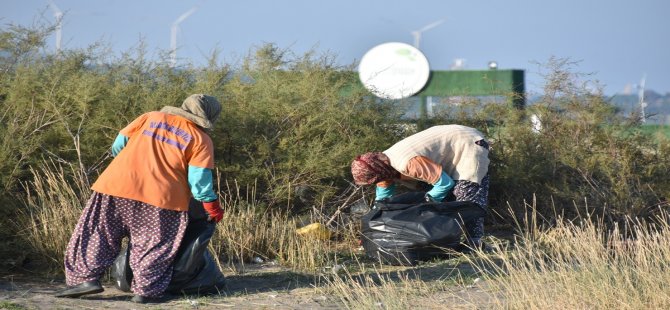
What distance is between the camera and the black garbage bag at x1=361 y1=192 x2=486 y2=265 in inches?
305

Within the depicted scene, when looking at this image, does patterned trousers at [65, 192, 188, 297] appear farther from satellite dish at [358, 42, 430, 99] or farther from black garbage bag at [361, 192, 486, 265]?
satellite dish at [358, 42, 430, 99]

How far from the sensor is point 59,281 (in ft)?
23.4

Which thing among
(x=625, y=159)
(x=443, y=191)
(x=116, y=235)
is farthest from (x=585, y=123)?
(x=116, y=235)

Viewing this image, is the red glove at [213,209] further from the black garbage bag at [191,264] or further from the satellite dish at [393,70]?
the satellite dish at [393,70]

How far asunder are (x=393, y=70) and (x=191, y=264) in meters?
6.81

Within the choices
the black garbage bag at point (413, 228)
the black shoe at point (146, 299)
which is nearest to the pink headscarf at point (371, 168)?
the black garbage bag at point (413, 228)

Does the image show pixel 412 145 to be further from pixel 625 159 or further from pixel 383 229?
pixel 625 159

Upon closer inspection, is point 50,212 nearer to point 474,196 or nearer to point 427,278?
point 427,278

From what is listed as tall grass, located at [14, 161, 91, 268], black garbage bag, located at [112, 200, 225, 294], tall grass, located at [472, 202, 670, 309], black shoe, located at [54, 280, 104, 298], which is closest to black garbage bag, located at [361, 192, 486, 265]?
tall grass, located at [472, 202, 670, 309]

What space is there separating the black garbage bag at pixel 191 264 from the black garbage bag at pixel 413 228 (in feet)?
5.38

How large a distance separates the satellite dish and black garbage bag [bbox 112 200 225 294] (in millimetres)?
3238

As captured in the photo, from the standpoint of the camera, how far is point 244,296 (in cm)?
672

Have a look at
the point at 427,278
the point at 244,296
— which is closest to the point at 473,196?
the point at 427,278

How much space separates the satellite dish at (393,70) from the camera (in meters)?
9.77
